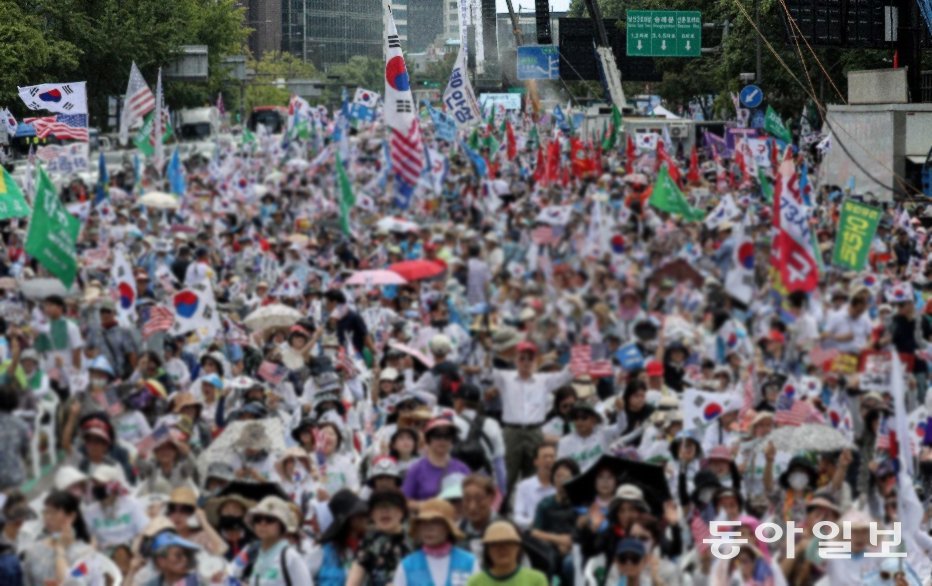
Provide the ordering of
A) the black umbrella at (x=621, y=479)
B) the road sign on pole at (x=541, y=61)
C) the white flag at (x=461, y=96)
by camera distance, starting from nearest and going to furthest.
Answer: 1. the black umbrella at (x=621, y=479)
2. the white flag at (x=461, y=96)
3. the road sign on pole at (x=541, y=61)

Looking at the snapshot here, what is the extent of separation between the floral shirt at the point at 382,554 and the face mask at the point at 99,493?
1.24 metres

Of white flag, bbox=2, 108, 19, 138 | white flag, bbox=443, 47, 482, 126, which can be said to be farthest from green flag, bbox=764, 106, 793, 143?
white flag, bbox=2, 108, 19, 138

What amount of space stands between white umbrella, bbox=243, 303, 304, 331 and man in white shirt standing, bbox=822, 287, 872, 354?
411 cm

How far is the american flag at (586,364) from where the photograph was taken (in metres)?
12.5

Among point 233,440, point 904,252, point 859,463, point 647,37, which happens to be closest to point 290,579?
point 233,440

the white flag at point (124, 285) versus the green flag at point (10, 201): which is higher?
the green flag at point (10, 201)

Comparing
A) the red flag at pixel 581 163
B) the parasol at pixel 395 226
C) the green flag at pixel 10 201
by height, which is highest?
the green flag at pixel 10 201

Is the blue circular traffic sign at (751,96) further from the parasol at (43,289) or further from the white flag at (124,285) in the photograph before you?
the parasol at (43,289)

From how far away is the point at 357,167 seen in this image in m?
37.0

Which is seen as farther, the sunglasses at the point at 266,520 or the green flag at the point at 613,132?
the green flag at the point at 613,132

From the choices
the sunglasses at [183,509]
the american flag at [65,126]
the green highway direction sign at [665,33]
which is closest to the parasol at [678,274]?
the sunglasses at [183,509]

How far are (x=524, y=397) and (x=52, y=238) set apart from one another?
130 inches

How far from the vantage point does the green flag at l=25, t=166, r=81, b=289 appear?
13.0 m

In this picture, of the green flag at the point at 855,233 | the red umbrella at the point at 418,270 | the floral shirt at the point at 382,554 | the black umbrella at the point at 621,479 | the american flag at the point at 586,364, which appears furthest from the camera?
the red umbrella at the point at 418,270
